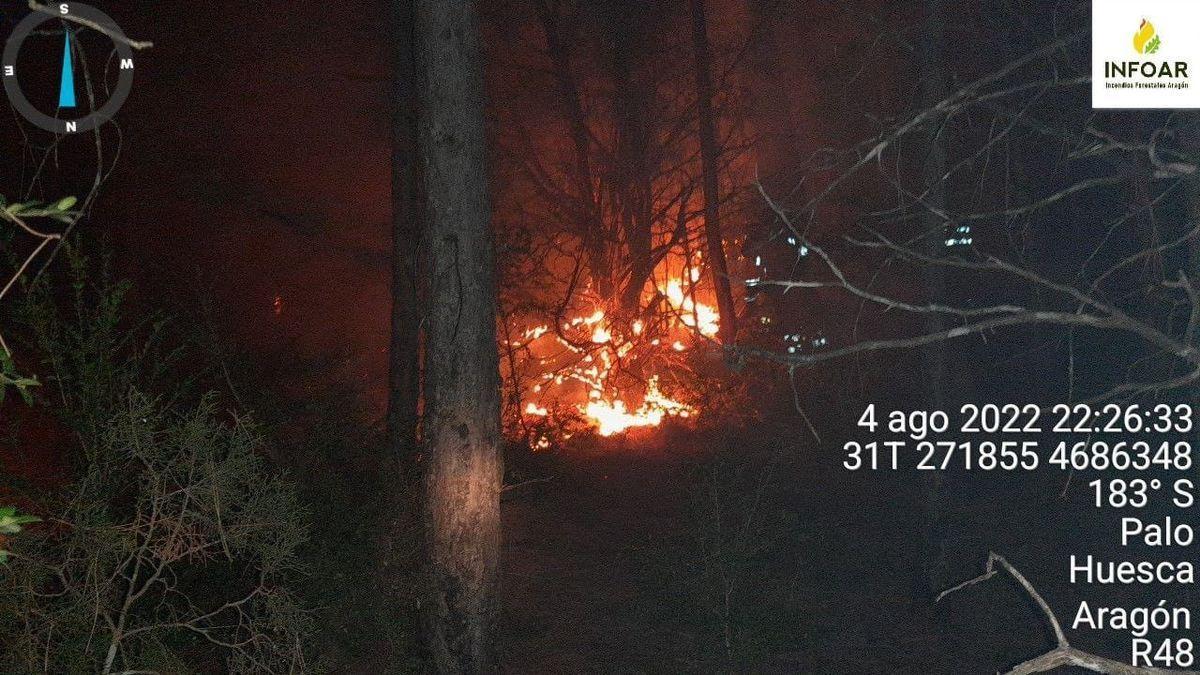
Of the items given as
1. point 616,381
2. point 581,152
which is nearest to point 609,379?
point 616,381

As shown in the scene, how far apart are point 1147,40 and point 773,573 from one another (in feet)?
23.5

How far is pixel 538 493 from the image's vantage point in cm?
1330

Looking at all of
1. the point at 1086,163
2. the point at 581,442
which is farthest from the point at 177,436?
the point at 1086,163

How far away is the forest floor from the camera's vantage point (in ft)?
32.4

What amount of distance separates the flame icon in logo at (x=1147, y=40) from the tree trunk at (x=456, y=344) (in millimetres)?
4272

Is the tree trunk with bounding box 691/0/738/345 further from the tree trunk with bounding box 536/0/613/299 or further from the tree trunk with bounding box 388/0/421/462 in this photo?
the tree trunk with bounding box 388/0/421/462

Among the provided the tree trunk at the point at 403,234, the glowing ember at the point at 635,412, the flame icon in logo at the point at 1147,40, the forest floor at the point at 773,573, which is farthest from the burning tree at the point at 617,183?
the flame icon in logo at the point at 1147,40

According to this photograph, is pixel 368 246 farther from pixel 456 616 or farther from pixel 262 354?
pixel 456 616

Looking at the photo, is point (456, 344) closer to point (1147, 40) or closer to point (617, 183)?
point (1147, 40)

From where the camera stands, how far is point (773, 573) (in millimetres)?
11625

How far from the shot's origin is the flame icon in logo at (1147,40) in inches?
226

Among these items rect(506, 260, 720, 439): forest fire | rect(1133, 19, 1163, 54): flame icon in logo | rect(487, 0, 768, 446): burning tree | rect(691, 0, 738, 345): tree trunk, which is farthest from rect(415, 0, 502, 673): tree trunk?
rect(691, 0, 738, 345): tree trunk

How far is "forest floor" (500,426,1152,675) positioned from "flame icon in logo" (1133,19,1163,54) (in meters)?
5.51

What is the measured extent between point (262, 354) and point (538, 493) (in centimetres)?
469
